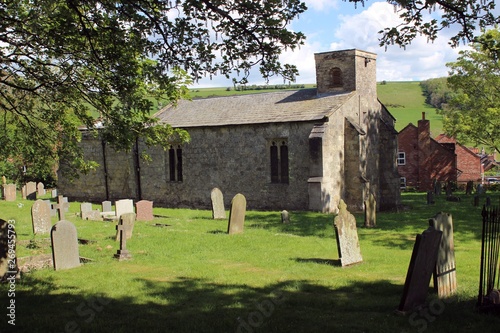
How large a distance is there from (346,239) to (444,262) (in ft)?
11.4

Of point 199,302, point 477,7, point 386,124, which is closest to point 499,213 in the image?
point 477,7

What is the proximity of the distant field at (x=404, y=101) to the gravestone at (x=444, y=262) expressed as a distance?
70697mm

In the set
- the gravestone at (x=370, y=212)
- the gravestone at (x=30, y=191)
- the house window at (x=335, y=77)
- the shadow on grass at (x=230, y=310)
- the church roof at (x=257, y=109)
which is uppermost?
the house window at (x=335, y=77)

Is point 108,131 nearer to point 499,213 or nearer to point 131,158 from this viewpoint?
point 499,213

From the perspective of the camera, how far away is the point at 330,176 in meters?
25.7

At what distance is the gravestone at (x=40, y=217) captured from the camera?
18.1m

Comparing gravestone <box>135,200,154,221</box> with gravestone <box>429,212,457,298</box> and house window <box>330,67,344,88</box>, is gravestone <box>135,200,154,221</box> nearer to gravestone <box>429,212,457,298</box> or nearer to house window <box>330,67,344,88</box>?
house window <box>330,67,344,88</box>

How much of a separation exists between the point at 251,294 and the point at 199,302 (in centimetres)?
107

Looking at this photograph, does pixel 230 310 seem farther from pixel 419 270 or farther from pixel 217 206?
pixel 217 206

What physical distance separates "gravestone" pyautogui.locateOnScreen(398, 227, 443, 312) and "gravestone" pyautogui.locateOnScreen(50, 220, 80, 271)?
316 inches

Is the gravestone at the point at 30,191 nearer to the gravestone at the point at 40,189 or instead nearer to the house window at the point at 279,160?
the gravestone at the point at 40,189

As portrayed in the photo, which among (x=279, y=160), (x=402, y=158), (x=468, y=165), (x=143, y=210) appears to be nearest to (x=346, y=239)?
(x=143, y=210)

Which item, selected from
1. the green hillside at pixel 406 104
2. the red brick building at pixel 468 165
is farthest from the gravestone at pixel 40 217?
the green hillside at pixel 406 104

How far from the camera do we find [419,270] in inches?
310
